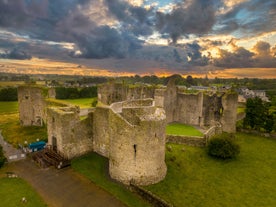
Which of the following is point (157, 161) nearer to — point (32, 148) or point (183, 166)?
point (183, 166)

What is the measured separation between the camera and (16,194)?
686 inches

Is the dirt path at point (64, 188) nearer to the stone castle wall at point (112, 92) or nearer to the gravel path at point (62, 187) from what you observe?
the gravel path at point (62, 187)

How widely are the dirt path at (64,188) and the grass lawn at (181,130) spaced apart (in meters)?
16.8

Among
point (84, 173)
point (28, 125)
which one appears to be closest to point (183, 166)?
point (84, 173)

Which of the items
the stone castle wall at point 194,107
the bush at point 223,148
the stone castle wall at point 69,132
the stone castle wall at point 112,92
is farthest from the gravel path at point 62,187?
the stone castle wall at point 112,92

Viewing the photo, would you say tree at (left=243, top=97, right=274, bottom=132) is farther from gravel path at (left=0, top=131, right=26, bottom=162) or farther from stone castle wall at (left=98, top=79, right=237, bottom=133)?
gravel path at (left=0, top=131, right=26, bottom=162)

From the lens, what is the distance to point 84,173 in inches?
830

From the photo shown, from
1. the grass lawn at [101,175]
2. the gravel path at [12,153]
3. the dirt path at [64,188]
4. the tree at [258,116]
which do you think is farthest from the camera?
the tree at [258,116]

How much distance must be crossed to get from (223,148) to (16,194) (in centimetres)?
2185

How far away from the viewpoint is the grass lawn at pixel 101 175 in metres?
17.2

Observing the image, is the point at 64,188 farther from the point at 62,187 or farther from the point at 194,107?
the point at 194,107

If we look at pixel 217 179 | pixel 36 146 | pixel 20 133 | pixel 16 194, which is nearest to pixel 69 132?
pixel 36 146

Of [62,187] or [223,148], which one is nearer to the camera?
[62,187]

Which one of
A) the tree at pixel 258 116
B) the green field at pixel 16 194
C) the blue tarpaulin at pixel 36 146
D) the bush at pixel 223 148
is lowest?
the green field at pixel 16 194
